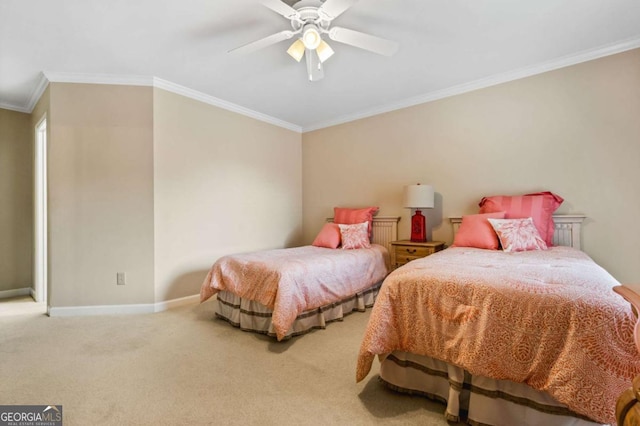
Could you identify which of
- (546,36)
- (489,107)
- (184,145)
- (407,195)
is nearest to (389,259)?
(407,195)

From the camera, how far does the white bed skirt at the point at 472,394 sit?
4.30 feet

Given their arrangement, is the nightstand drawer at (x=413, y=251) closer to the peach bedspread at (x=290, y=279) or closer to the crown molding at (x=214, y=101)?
the peach bedspread at (x=290, y=279)

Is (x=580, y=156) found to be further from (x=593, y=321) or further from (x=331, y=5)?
(x=331, y=5)

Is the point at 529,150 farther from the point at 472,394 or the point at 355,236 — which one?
the point at 472,394

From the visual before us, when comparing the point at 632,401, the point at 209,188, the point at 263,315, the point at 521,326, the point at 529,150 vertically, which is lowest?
the point at 263,315

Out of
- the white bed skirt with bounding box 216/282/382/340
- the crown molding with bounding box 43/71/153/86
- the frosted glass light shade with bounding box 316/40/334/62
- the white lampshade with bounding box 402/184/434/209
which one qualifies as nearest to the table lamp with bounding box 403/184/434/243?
the white lampshade with bounding box 402/184/434/209

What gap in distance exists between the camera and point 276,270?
2.51 meters

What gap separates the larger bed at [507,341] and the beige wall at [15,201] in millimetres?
4998

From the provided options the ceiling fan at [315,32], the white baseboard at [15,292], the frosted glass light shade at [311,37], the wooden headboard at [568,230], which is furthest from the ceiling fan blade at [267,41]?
the white baseboard at [15,292]

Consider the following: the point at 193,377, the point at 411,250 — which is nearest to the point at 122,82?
the point at 193,377

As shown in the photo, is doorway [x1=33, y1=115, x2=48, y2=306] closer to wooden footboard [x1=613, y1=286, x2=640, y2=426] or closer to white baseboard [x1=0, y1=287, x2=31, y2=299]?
white baseboard [x1=0, y1=287, x2=31, y2=299]

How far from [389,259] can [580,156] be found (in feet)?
7.21

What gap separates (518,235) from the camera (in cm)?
260

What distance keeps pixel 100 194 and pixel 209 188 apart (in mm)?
1141
